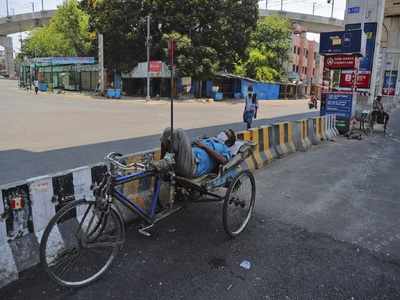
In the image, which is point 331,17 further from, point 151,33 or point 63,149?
point 63,149

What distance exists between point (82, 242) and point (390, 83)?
34.2 metres

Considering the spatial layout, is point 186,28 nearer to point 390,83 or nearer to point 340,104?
point 390,83

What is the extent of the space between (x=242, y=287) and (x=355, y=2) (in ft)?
59.7

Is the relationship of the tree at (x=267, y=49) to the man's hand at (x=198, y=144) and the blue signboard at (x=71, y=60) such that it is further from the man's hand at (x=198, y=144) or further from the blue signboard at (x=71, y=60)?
the man's hand at (x=198, y=144)

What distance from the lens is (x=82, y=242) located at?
3.12 m

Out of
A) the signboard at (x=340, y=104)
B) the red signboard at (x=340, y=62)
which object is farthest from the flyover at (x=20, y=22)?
the signboard at (x=340, y=104)

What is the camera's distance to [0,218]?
298 centimetres

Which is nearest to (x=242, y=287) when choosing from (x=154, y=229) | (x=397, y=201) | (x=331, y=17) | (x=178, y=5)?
(x=154, y=229)

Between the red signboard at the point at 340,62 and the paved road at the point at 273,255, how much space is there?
28.9 ft

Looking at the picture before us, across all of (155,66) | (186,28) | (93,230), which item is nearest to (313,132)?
(93,230)

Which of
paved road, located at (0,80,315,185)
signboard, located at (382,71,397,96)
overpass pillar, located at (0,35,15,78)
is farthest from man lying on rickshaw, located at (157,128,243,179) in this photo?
overpass pillar, located at (0,35,15,78)

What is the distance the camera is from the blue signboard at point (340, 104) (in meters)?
12.6

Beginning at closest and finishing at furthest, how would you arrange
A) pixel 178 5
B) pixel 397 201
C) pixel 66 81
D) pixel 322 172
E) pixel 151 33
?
pixel 397 201 < pixel 322 172 < pixel 178 5 < pixel 151 33 < pixel 66 81

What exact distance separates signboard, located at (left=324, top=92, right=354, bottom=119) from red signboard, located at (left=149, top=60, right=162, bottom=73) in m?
21.5
